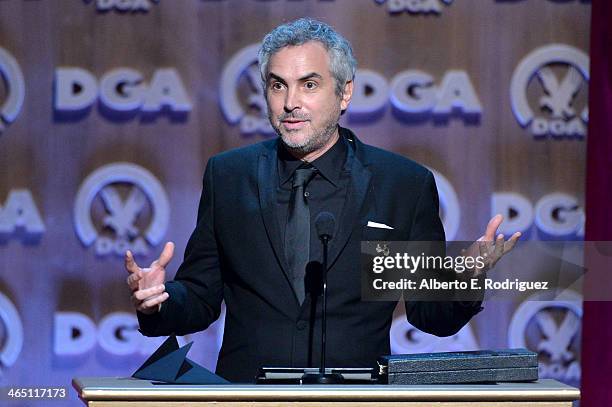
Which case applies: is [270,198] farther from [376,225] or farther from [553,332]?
[553,332]

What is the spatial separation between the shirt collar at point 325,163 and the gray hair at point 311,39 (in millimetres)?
159

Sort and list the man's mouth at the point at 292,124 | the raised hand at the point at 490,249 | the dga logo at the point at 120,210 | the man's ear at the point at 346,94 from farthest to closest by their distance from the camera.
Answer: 1. the dga logo at the point at 120,210
2. the man's ear at the point at 346,94
3. the man's mouth at the point at 292,124
4. the raised hand at the point at 490,249

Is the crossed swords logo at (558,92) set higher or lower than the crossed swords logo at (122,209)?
higher

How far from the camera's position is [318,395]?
6.37 ft

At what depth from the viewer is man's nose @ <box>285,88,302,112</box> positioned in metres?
2.77

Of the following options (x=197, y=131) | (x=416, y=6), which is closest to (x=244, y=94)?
(x=197, y=131)

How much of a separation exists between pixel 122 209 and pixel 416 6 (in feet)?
4.78

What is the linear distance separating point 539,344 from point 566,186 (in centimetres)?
66

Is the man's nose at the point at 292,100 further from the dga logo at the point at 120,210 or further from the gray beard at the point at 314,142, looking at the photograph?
the dga logo at the point at 120,210

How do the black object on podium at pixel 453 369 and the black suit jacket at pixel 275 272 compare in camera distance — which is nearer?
the black object on podium at pixel 453 369

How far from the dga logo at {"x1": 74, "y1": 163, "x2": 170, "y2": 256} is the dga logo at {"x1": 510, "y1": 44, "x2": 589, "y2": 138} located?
152cm

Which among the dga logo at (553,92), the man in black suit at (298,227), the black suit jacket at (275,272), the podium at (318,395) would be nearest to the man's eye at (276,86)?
the man in black suit at (298,227)

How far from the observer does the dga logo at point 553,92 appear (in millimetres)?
4363

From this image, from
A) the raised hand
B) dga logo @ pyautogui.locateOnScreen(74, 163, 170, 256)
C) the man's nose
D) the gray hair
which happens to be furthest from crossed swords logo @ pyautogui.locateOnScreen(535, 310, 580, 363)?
the raised hand
